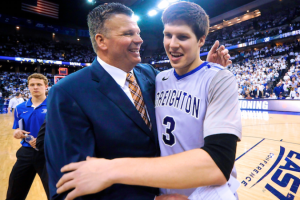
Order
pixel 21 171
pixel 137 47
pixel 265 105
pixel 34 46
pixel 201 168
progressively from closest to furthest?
pixel 201 168, pixel 137 47, pixel 21 171, pixel 265 105, pixel 34 46

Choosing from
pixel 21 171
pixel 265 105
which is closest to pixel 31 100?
pixel 21 171

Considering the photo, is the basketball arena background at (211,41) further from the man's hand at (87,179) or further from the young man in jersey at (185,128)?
the man's hand at (87,179)

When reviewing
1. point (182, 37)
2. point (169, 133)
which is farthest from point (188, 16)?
point (169, 133)

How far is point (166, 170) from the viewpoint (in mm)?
755

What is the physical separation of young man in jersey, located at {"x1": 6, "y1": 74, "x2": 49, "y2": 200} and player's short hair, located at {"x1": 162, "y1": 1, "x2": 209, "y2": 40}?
7.80 feet

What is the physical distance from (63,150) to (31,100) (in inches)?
109

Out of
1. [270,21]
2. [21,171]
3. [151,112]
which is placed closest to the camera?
[151,112]

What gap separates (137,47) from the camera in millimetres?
1415

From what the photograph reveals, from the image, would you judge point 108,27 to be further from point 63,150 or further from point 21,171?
point 21,171

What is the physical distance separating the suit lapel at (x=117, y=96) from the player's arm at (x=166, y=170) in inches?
13.2

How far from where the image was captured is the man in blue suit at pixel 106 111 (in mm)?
929

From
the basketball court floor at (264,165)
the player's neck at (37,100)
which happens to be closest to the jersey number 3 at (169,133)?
the basketball court floor at (264,165)

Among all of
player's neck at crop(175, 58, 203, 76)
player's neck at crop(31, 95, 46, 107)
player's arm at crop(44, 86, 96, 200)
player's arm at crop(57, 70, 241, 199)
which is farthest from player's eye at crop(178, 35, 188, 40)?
player's neck at crop(31, 95, 46, 107)

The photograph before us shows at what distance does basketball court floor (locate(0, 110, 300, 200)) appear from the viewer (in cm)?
274
